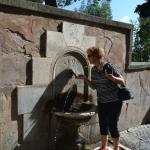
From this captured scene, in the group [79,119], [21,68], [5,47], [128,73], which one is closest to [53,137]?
[79,119]

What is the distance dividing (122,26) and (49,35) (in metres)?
1.92

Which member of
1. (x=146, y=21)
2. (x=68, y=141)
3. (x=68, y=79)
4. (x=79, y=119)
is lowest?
(x=68, y=141)

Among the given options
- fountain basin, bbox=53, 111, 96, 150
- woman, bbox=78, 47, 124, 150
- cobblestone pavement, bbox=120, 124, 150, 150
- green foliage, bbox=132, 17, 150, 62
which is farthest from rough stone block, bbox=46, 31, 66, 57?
green foliage, bbox=132, 17, 150, 62

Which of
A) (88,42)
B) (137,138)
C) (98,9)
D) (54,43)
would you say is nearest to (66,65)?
(54,43)

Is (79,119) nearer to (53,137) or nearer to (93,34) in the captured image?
(53,137)

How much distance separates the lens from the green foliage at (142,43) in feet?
57.6

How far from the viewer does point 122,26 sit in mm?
6527

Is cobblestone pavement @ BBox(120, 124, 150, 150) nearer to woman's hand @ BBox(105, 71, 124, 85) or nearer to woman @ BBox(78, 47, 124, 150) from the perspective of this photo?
woman @ BBox(78, 47, 124, 150)

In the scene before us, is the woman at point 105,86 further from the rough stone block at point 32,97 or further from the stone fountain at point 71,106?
the rough stone block at point 32,97

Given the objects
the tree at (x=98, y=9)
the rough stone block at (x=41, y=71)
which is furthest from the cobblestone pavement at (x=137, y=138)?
the tree at (x=98, y=9)

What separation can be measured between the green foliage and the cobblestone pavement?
1053cm

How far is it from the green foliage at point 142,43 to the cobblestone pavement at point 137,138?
1053cm

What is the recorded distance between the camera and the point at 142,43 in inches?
702

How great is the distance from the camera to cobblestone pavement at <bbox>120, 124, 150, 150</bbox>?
6.14m
